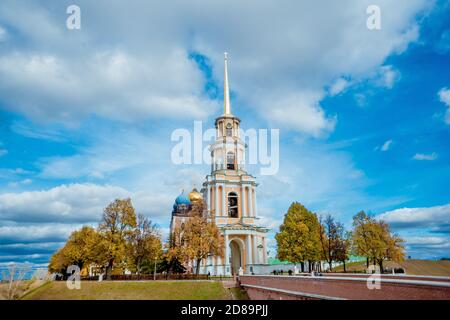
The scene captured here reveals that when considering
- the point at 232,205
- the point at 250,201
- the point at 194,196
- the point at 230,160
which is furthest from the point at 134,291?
the point at 194,196

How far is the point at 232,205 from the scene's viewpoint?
177 ft

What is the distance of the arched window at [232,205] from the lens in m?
53.1

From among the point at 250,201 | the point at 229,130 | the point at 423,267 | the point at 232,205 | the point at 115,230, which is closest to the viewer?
the point at 115,230

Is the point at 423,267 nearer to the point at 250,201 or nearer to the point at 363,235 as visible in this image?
the point at 363,235

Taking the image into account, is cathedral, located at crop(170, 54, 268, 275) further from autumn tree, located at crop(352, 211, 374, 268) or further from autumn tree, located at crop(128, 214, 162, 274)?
autumn tree, located at crop(352, 211, 374, 268)

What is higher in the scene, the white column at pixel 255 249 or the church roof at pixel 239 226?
the church roof at pixel 239 226

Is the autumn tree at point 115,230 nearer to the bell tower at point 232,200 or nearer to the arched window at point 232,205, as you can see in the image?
the bell tower at point 232,200

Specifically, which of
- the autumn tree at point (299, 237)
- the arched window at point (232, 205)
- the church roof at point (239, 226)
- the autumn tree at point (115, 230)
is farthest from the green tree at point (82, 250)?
the autumn tree at point (299, 237)

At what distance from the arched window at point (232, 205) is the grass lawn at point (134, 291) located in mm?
20773

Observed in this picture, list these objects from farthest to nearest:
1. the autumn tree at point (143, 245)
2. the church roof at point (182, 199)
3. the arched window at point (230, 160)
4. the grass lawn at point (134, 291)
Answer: the church roof at point (182, 199), the arched window at point (230, 160), the autumn tree at point (143, 245), the grass lawn at point (134, 291)

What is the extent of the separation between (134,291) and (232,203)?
88.6 feet

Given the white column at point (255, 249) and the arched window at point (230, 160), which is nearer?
the white column at point (255, 249)

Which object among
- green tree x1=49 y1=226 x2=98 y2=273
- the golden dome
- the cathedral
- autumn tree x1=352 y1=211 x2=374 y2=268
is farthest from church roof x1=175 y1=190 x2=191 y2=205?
autumn tree x1=352 y1=211 x2=374 y2=268
